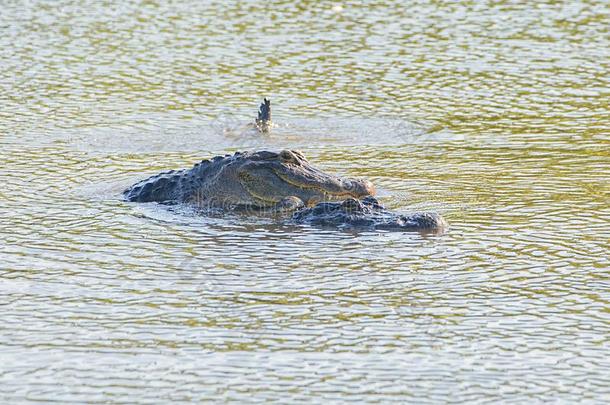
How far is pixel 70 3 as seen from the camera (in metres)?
17.6

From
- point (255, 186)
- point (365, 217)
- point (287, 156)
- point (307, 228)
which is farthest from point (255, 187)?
point (365, 217)

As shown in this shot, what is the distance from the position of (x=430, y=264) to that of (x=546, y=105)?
5.10 meters

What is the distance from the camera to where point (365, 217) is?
8883 millimetres

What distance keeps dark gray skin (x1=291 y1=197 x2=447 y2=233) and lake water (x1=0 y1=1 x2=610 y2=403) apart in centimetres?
15

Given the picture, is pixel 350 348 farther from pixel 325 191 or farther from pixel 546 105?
pixel 546 105

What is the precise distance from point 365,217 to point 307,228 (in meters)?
0.39

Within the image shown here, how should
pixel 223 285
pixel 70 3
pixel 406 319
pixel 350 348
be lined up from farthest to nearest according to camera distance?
pixel 70 3 → pixel 223 285 → pixel 406 319 → pixel 350 348

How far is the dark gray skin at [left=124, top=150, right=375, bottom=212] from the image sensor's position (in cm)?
978

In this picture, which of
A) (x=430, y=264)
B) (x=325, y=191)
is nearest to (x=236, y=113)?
(x=325, y=191)

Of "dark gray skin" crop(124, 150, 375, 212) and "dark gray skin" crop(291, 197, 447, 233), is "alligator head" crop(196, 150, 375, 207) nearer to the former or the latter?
"dark gray skin" crop(124, 150, 375, 212)

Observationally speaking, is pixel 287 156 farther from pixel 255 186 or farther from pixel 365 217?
pixel 365 217

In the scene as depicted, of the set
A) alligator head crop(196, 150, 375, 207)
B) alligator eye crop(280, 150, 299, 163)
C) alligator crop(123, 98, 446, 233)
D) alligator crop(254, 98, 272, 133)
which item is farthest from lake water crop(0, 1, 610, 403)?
alligator eye crop(280, 150, 299, 163)

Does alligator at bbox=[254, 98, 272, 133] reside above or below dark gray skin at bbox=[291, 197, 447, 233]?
above

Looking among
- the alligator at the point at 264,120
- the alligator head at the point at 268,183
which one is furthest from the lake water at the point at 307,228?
the alligator head at the point at 268,183
